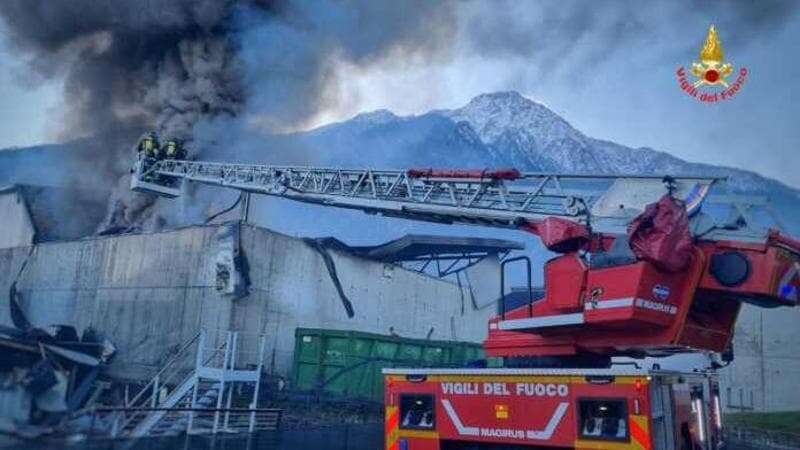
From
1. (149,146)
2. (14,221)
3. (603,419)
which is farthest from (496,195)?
(14,221)

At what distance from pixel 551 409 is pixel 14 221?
22769mm

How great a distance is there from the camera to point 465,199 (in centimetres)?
873

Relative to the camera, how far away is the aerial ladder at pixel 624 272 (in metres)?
5.75

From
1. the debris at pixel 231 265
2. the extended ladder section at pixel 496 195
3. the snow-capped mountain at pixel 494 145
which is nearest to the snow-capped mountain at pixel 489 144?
the snow-capped mountain at pixel 494 145

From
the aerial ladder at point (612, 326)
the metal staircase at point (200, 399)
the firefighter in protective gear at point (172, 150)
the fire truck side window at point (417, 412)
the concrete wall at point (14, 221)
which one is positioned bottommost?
the metal staircase at point (200, 399)

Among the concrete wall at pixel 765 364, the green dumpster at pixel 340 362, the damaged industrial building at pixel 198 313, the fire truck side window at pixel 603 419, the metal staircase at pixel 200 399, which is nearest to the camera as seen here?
the fire truck side window at pixel 603 419

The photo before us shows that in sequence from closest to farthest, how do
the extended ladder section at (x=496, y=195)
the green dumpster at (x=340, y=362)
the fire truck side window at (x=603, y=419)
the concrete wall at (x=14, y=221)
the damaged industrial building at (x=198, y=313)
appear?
the fire truck side window at (x=603, y=419) → the extended ladder section at (x=496, y=195) → the damaged industrial building at (x=198, y=313) → the green dumpster at (x=340, y=362) → the concrete wall at (x=14, y=221)

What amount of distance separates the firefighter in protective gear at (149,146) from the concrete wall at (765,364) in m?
23.8

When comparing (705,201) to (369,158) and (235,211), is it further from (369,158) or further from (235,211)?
(369,158)

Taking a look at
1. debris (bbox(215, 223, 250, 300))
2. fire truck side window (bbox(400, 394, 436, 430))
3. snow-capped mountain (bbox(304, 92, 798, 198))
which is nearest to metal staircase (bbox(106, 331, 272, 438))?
debris (bbox(215, 223, 250, 300))

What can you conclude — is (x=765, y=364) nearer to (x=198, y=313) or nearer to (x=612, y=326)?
(x=198, y=313)

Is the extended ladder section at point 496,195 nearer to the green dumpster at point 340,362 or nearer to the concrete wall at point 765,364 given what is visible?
the green dumpster at point 340,362

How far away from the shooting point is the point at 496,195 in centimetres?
835

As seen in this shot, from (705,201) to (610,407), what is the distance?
234cm
